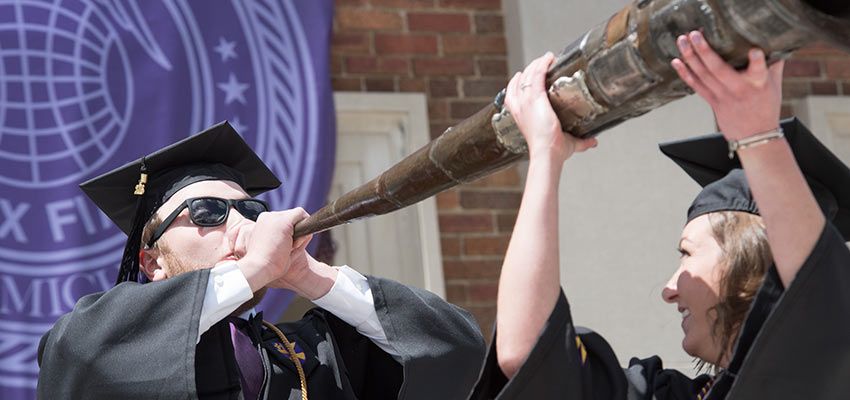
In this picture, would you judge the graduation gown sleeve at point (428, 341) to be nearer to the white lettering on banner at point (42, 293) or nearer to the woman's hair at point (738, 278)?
the woman's hair at point (738, 278)

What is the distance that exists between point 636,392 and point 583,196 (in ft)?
9.53

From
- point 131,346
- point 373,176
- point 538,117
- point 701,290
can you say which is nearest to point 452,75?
point 373,176

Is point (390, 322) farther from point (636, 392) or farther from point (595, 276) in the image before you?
point (595, 276)

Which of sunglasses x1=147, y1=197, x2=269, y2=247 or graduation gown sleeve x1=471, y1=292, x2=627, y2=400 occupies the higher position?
sunglasses x1=147, y1=197, x2=269, y2=247

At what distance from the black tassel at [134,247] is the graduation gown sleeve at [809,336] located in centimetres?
171

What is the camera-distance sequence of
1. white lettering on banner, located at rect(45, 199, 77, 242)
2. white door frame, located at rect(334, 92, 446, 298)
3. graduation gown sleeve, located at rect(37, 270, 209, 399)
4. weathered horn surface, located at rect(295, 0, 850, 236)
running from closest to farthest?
weathered horn surface, located at rect(295, 0, 850, 236), graduation gown sleeve, located at rect(37, 270, 209, 399), white lettering on banner, located at rect(45, 199, 77, 242), white door frame, located at rect(334, 92, 446, 298)

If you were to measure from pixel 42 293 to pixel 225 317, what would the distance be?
1.37m

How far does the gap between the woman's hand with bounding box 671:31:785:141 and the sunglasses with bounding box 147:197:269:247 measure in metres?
1.49

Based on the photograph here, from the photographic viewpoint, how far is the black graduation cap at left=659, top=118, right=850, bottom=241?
2164mm

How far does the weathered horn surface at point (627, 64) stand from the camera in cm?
160

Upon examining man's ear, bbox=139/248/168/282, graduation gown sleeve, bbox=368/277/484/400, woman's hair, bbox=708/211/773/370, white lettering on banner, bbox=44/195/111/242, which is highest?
white lettering on banner, bbox=44/195/111/242

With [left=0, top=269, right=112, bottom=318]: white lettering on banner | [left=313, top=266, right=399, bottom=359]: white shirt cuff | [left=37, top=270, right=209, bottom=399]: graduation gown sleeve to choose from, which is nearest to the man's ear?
[left=37, top=270, right=209, bottom=399]: graduation gown sleeve

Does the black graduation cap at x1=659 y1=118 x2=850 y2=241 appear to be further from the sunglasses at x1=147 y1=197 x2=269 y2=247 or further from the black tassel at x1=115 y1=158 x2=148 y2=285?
the black tassel at x1=115 y1=158 x2=148 y2=285

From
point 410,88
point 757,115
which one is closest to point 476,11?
point 410,88
